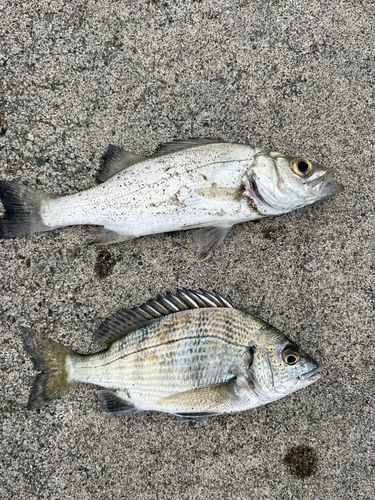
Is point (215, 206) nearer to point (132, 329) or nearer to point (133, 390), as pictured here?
point (132, 329)

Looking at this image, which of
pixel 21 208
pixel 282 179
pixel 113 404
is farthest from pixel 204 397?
pixel 21 208

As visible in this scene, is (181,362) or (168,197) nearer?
(181,362)

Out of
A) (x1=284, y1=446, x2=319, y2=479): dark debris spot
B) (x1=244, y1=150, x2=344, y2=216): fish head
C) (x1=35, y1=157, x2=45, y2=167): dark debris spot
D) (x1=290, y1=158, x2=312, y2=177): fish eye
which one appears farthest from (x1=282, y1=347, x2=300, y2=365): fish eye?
(x1=35, y1=157, x2=45, y2=167): dark debris spot

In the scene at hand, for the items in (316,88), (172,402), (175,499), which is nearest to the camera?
(172,402)

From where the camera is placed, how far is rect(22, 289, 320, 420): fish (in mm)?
2234

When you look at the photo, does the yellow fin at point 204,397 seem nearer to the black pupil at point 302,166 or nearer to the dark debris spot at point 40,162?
the black pupil at point 302,166

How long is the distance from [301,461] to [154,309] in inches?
55.4

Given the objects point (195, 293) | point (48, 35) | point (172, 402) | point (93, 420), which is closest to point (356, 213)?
point (195, 293)

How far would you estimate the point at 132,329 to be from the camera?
7.89ft

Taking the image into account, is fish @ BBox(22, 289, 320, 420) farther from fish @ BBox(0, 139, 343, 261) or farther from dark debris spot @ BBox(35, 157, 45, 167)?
dark debris spot @ BBox(35, 157, 45, 167)

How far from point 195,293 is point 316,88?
165 cm

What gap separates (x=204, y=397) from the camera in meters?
2.26

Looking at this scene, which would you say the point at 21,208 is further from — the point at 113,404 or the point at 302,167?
the point at 302,167

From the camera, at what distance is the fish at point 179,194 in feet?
7.72
